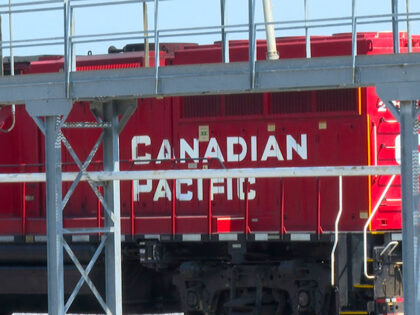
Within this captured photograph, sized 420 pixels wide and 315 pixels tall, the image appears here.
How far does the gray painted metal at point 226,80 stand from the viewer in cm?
912

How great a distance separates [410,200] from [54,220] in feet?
12.7

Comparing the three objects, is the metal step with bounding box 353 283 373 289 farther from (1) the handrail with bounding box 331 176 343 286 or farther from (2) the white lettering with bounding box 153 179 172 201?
(2) the white lettering with bounding box 153 179 172 201

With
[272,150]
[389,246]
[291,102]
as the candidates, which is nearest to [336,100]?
[291,102]

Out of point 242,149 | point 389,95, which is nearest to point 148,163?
point 242,149

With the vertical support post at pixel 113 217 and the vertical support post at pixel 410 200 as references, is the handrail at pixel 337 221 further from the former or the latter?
the vertical support post at pixel 410 200

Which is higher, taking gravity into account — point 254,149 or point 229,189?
point 254,149

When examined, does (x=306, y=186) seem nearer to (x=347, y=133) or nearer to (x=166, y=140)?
(x=347, y=133)

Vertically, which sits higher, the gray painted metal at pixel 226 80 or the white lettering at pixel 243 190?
the gray painted metal at pixel 226 80

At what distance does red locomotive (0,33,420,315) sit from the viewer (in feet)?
43.3

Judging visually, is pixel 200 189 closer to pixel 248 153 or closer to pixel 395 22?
pixel 248 153

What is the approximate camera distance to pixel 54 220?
1061cm

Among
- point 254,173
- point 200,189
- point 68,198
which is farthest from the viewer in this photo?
point 200,189

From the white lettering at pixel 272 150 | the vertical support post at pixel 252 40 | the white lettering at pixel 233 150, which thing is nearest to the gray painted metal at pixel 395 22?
the vertical support post at pixel 252 40

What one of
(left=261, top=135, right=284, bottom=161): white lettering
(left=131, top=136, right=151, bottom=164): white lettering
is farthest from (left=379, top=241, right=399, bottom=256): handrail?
(left=131, top=136, right=151, bottom=164): white lettering
